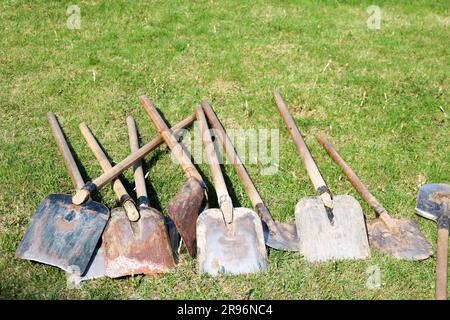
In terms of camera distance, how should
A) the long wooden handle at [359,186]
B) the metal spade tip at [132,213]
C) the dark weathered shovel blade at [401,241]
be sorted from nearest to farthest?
the metal spade tip at [132,213], the dark weathered shovel blade at [401,241], the long wooden handle at [359,186]

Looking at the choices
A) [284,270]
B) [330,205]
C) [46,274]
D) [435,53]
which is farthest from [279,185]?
[435,53]

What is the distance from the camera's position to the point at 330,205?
12.9 feet

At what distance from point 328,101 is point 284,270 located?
2.66 metres

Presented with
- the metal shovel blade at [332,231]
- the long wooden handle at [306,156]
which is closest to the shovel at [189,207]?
the metal shovel blade at [332,231]

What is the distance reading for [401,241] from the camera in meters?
3.86

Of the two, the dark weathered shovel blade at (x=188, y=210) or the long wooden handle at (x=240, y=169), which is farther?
the long wooden handle at (x=240, y=169)

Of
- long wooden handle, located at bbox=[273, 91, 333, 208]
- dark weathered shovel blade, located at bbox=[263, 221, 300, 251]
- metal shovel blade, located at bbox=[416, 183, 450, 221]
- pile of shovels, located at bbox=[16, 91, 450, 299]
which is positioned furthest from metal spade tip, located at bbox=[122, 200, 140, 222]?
metal shovel blade, located at bbox=[416, 183, 450, 221]

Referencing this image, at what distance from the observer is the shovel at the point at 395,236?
3778 millimetres

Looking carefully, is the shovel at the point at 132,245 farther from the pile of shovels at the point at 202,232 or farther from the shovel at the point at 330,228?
the shovel at the point at 330,228

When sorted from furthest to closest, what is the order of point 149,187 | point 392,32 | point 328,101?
point 392,32
point 328,101
point 149,187

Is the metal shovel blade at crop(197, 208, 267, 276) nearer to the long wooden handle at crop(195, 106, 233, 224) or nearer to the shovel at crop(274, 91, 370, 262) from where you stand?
the long wooden handle at crop(195, 106, 233, 224)

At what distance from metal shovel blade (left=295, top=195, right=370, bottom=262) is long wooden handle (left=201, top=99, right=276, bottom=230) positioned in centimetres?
24

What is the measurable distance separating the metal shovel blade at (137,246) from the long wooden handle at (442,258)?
1.82 m

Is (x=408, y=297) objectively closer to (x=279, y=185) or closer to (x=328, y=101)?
(x=279, y=185)
